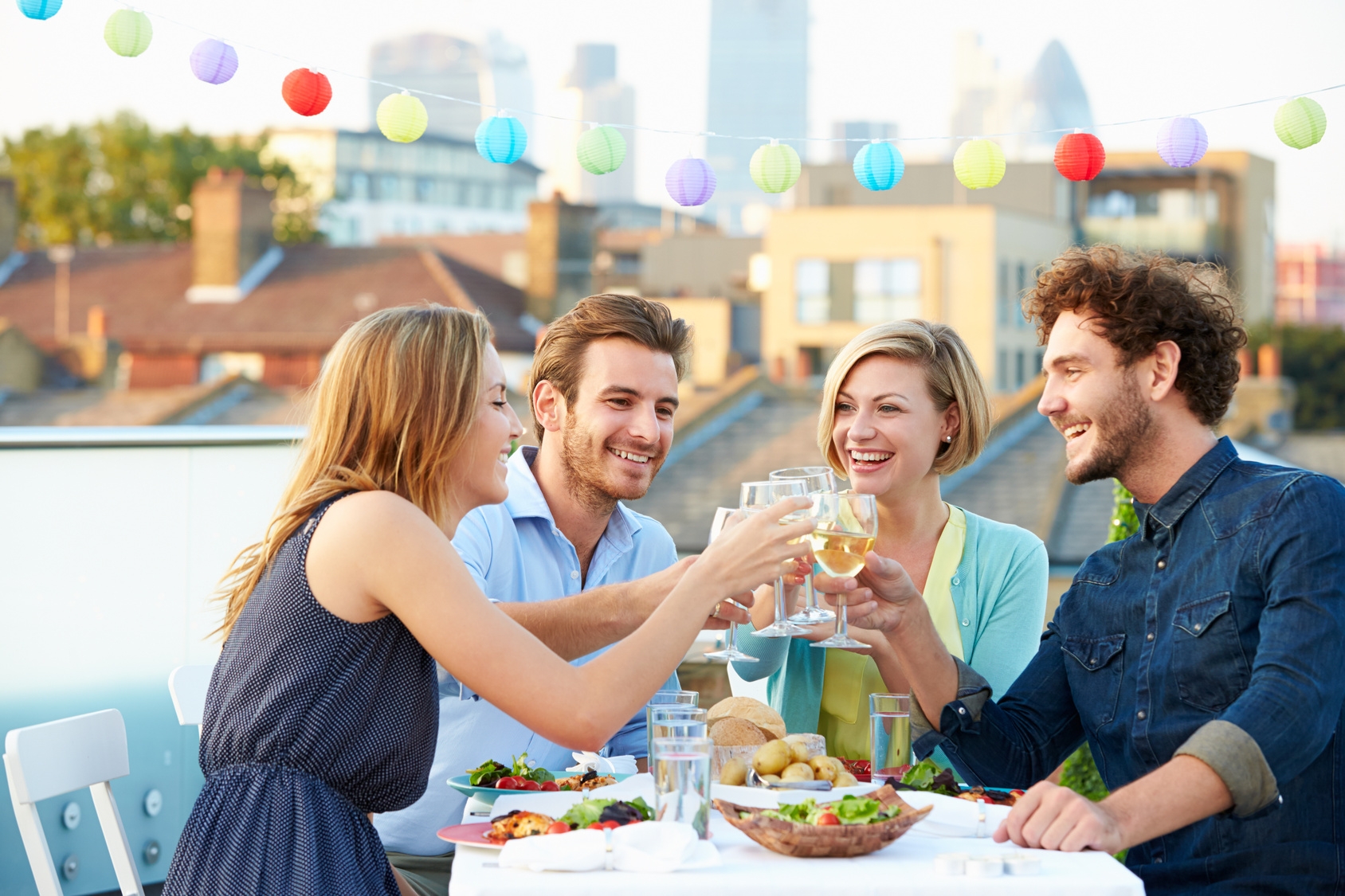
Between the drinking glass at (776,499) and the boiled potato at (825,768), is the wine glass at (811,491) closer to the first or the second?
the drinking glass at (776,499)

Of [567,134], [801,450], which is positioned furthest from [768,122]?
[801,450]

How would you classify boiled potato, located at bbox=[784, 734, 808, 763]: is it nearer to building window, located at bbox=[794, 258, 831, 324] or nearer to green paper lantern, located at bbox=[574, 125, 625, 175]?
green paper lantern, located at bbox=[574, 125, 625, 175]

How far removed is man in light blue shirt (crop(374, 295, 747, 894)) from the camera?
2975mm

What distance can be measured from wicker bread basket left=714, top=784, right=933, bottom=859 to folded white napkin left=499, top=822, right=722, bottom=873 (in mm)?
87

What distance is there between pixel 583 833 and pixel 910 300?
49.8 m

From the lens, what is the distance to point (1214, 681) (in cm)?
250

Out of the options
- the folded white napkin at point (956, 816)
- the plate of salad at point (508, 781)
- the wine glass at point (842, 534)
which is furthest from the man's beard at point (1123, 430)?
the plate of salad at point (508, 781)

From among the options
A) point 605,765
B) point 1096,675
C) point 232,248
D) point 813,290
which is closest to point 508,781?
point 605,765

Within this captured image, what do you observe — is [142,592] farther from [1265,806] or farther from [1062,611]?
[1265,806]

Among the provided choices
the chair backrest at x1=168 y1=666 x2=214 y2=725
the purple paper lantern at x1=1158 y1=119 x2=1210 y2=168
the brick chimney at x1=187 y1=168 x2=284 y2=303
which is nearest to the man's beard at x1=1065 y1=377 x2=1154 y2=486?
the purple paper lantern at x1=1158 y1=119 x2=1210 y2=168

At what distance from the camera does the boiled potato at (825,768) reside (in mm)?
2361

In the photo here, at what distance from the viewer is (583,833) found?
195cm

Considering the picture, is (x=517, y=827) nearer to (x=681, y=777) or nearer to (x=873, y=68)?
(x=681, y=777)

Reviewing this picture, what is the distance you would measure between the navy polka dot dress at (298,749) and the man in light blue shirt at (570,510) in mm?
648
